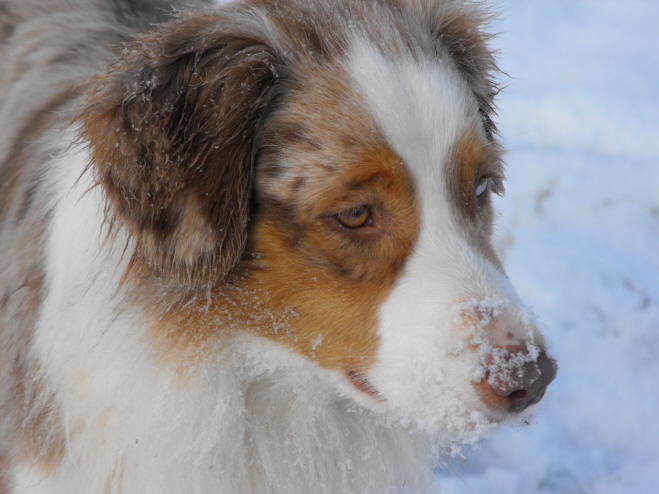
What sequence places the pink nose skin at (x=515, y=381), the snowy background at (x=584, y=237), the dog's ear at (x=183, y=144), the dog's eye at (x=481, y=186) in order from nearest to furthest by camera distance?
the pink nose skin at (x=515, y=381) → the dog's ear at (x=183, y=144) → the dog's eye at (x=481, y=186) → the snowy background at (x=584, y=237)

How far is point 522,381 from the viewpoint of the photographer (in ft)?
7.25

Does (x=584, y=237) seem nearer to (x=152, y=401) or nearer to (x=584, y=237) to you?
(x=584, y=237)

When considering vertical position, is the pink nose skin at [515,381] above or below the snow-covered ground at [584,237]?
above

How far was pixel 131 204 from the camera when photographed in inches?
90.9

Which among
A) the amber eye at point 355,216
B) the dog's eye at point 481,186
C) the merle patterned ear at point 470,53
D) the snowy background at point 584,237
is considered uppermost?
the merle patterned ear at point 470,53

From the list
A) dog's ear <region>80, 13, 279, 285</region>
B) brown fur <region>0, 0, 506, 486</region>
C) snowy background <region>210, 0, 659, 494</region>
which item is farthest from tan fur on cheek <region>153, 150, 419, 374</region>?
snowy background <region>210, 0, 659, 494</region>

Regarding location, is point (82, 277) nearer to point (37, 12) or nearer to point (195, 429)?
point (195, 429)

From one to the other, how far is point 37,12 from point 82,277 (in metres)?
2.16

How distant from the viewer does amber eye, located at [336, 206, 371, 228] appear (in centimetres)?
239

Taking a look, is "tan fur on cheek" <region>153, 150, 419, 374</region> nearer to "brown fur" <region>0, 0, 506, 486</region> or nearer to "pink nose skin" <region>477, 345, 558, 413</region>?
"brown fur" <region>0, 0, 506, 486</region>

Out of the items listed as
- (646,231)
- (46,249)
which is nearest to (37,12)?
(46,249)

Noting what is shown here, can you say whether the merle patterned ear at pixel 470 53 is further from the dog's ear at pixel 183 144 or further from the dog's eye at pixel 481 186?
the dog's ear at pixel 183 144

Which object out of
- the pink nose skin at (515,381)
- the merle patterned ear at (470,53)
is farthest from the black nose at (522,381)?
the merle patterned ear at (470,53)

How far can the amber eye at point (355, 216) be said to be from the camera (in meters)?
2.39
